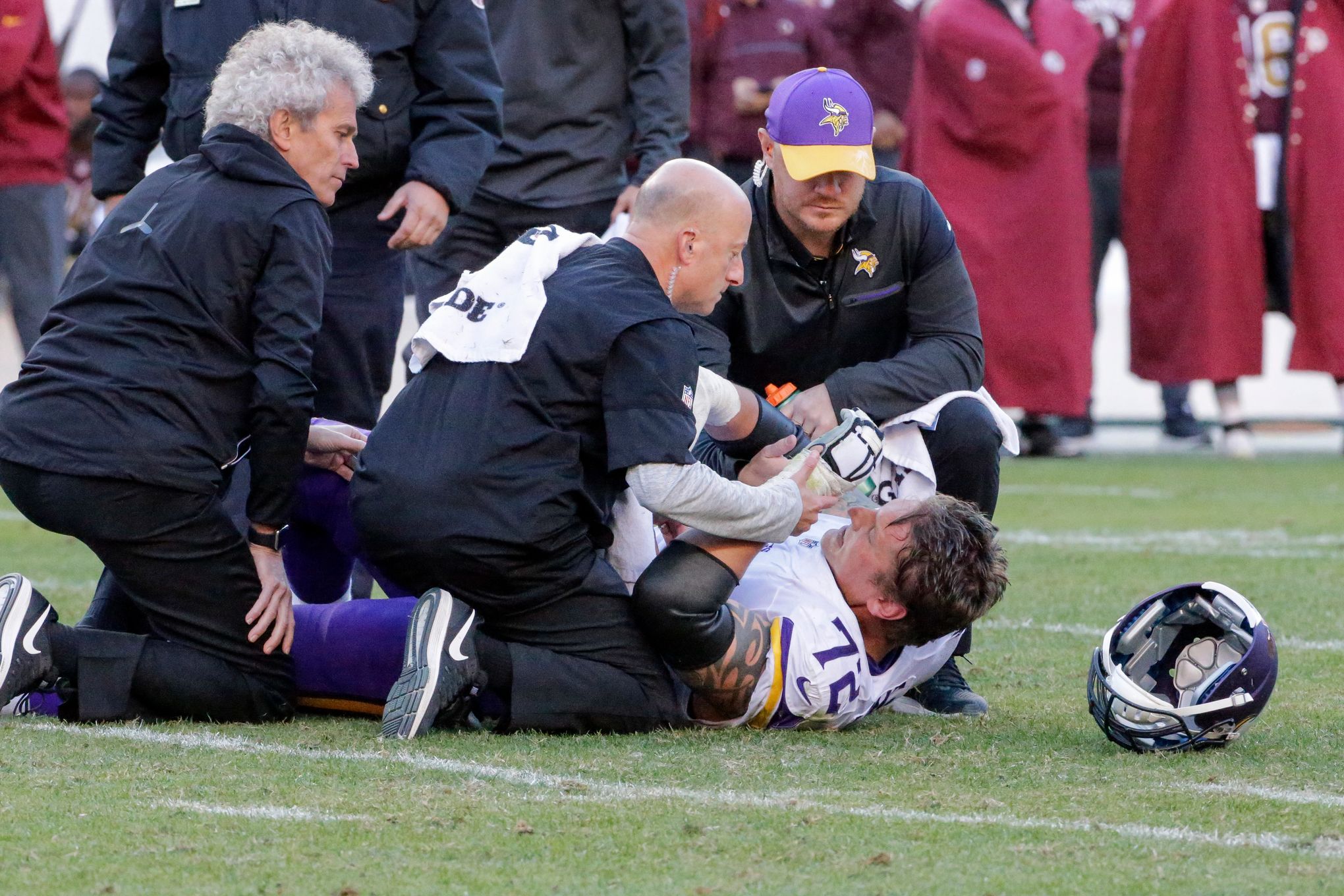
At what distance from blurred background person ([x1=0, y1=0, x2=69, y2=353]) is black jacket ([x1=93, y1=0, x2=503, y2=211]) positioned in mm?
3197

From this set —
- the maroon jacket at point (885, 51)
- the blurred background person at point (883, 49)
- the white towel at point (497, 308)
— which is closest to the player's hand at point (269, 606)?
the white towel at point (497, 308)

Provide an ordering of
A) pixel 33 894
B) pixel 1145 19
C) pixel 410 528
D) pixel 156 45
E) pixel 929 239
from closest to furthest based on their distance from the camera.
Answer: pixel 33 894 → pixel 410 528 → pixel 929 239 → pixel 156 45 → pixel 1145 19

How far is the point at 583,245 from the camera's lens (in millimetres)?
4125

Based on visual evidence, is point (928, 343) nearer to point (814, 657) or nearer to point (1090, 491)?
point (814, 657)

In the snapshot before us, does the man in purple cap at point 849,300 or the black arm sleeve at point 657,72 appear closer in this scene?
the man in purple cap at point 849,300

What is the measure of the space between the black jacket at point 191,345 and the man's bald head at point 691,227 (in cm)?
70

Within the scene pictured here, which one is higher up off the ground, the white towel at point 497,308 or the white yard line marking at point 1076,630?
the white towel at point 497,308

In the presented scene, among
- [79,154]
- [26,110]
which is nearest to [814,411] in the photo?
[26,110]

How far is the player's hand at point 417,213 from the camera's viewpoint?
5.14 metres

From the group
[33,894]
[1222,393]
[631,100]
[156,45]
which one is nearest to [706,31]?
[1222,393]

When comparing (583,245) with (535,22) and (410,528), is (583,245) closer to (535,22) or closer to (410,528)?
(410,528)

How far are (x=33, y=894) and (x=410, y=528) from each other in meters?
1.37

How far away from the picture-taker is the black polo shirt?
3.84 metres

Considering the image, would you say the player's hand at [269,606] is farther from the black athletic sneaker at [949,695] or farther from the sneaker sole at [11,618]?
the black athletic sneaker at [949,695]
